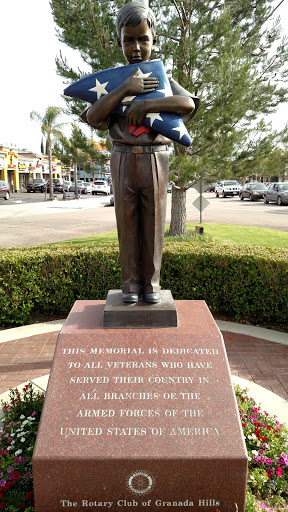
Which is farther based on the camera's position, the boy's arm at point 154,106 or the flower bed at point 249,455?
the boy's arm at point 154,106

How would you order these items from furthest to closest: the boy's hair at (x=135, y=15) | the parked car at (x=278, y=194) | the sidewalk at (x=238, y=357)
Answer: the parked car at (x=278, y=194) → the sidewalk at (x=238, y=357) → the boy's hair at (x=135, y=15)

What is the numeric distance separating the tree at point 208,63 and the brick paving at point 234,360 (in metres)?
4.39

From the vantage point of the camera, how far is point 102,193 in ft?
133

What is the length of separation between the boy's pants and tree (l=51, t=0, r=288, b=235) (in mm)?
5089

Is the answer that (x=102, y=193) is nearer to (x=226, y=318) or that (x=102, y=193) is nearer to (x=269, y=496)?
(x=226, y=318)

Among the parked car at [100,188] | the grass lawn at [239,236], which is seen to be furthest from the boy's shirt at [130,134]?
the parked car at [100,188]

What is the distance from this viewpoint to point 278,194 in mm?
23797

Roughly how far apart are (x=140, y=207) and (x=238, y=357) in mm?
2216

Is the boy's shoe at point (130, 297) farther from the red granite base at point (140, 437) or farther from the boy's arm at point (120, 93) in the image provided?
the boy's arm at point (120, 93)

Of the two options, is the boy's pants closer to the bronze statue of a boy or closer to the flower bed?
the bronze statue of a boy

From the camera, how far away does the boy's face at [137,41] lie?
112 inches

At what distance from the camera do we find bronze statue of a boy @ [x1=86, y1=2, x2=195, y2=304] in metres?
2.88

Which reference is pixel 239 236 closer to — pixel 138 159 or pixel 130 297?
pixel 130 297

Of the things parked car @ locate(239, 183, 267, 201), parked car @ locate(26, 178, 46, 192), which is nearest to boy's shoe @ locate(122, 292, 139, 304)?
parked car @ locate(239, 183, 267, 201)
